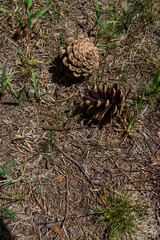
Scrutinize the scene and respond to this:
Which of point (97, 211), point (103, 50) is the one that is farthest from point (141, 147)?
point (103, 50)

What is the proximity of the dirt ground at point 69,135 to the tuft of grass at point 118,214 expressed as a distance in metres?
0.05

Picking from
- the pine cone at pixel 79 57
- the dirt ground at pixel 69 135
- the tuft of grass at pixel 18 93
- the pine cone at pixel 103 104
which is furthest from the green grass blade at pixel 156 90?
the tuft of grass at pixel 18 93

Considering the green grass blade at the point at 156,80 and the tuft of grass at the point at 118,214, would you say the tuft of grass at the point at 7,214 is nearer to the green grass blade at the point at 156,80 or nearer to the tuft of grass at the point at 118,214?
the tuft of grass at the point at 118,214

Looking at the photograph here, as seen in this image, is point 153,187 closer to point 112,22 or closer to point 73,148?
point 73,148

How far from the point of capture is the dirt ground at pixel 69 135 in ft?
5.60

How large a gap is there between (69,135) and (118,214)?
0.76 meters

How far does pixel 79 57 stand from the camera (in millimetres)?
1724

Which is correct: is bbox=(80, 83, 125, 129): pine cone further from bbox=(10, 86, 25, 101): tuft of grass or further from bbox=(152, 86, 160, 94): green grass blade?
bbox=(10, 86, 25, 101): tuft of grass

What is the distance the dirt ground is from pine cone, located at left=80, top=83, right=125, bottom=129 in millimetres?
102

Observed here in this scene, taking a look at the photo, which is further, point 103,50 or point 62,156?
point 103,50

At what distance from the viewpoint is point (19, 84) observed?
1.91m

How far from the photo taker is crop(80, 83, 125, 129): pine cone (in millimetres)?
1710

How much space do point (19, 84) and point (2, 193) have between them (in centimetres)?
94

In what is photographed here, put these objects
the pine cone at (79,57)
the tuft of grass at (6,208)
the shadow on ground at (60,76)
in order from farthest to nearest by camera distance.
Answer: the shadow on ground at (60,76)
the pine cone at (79,57)
the tuft of grass at (6,208)
